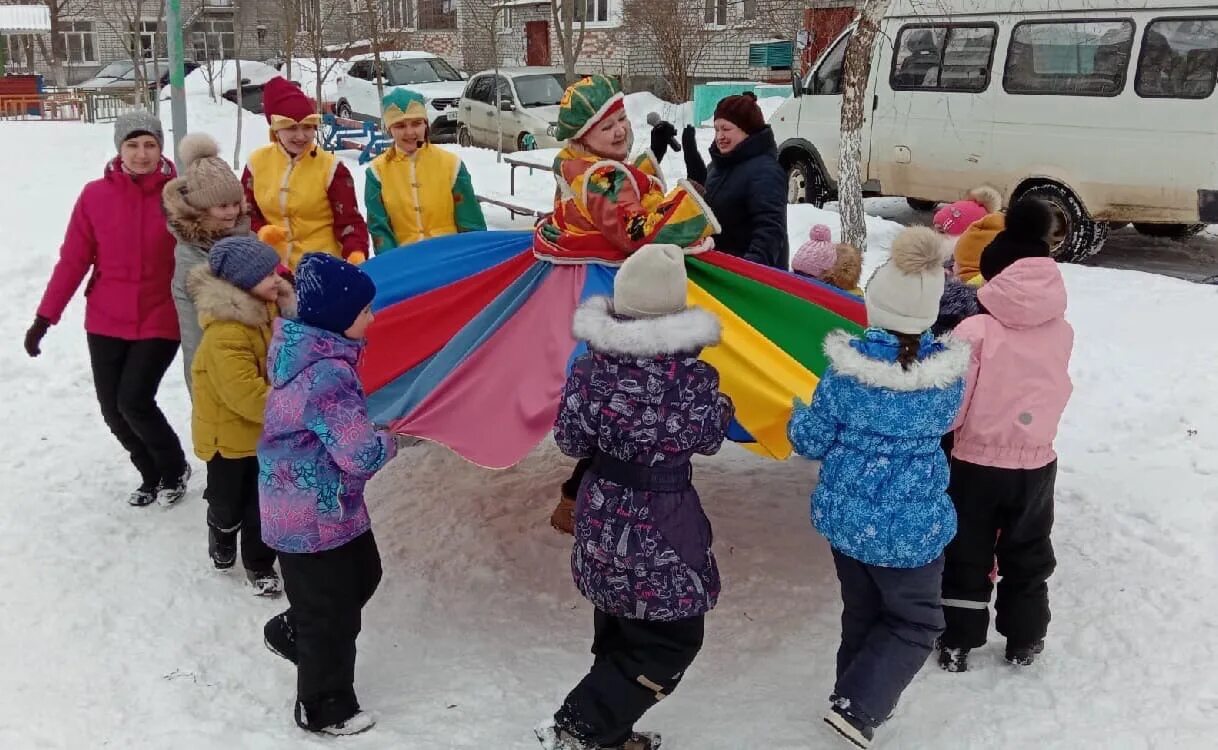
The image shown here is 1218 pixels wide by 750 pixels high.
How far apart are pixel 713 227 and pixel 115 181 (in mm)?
2676

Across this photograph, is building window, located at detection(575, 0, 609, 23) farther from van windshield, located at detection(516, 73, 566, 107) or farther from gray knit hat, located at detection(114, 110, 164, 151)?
gray knit hat, located at detection(114, 110, 164, 151)

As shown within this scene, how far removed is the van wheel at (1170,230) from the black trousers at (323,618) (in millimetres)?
10240

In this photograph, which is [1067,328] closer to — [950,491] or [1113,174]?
[950,491]

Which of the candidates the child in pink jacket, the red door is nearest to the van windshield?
the red door

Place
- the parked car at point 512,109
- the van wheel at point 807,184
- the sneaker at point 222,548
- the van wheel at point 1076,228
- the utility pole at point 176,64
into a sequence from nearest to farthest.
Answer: the sneaker at point 222,548
the utility pole at point 176,64
the van wheel at point 1076,228
the van wheel at point 807,184
the parked car at point 512,109

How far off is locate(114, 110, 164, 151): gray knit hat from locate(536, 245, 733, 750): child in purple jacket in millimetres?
2701

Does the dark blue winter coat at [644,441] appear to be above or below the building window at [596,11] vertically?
below

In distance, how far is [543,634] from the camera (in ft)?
13.4

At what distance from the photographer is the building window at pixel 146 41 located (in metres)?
20.4

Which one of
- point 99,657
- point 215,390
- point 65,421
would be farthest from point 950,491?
point 65,421

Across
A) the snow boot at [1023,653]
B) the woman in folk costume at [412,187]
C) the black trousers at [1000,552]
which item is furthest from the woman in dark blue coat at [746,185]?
the snow boot at [1023,653]

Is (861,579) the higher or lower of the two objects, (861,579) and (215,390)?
the lower

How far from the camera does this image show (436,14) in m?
34.5

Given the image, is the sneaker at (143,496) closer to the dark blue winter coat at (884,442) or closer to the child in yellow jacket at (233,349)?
the child in yellow jacket at (233,349)
